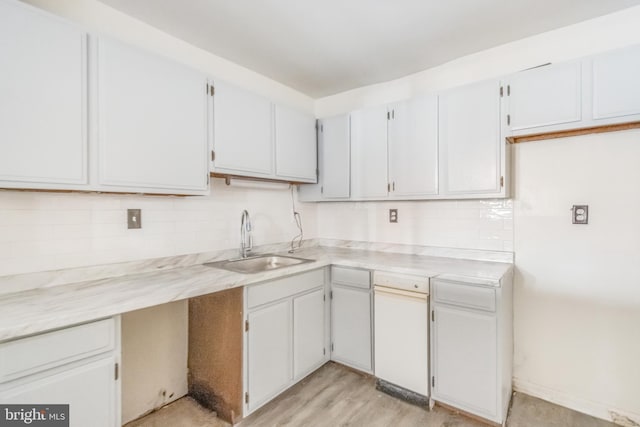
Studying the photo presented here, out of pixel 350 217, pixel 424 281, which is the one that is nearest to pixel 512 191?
pixel 424 281

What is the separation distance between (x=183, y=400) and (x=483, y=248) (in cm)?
244

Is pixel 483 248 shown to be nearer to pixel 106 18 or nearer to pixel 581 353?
pixel 581 353

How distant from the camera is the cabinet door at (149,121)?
1.57 m

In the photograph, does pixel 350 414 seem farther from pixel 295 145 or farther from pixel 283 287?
pixel 295 145

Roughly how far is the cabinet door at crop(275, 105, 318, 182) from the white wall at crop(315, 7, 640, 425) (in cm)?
131

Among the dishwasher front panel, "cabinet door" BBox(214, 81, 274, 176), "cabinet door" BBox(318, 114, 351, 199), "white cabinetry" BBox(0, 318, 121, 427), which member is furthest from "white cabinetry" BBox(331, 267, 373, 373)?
"white cabinetry" BBox(0, 318, 121, 427)

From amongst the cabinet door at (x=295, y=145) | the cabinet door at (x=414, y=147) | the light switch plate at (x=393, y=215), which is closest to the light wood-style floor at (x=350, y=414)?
the light switch plate at (x=393, y=215)

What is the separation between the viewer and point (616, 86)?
5.59 feet

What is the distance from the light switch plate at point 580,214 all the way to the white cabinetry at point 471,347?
595 millimetres

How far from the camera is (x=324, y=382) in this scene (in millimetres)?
2344

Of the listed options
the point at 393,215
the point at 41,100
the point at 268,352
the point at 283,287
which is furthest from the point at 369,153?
the point at 41,100

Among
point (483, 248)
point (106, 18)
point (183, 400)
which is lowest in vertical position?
point (183, 400)

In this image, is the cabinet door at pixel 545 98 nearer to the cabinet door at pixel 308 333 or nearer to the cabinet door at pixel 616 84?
the cabinet door at pixel 616 84

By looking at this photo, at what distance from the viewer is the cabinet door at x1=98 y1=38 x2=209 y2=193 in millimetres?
1567
